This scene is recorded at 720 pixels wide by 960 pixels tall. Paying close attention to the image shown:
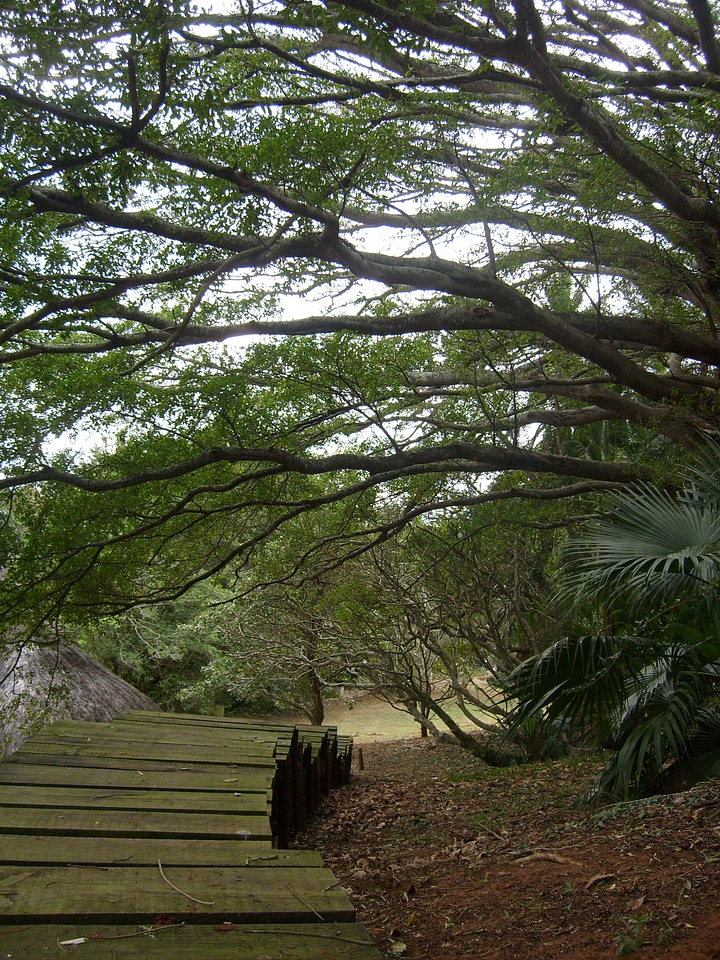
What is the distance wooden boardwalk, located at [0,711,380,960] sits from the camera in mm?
2297

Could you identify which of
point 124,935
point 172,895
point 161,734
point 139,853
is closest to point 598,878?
point 139,853

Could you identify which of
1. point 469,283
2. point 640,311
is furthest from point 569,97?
point 640,311

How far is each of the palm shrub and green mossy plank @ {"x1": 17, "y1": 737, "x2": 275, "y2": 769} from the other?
6.06ft

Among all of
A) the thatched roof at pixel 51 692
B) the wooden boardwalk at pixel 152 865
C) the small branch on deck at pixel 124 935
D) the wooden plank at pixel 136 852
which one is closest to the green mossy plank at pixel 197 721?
the thatched roof at pixel 51 692

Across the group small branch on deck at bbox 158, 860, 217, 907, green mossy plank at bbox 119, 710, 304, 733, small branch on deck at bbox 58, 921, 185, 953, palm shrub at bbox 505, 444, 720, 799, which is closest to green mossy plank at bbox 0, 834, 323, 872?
small branch on deck at bbox 158, 860, 217, 907

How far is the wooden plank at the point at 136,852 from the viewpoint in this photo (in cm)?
300

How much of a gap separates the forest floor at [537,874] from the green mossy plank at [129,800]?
1003mm

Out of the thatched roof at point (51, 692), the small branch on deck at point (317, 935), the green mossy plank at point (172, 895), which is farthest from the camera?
the thatched roof at point (51, 692)

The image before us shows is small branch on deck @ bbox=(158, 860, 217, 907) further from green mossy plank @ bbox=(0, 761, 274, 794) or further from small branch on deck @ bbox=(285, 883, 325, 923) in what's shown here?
A: green mossy plank @ bbox=(0, 761, 274, 794)

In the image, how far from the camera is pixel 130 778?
14.9 feet

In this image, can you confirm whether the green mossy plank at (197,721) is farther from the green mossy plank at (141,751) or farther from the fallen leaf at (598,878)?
the fallen leaf at (598,878)

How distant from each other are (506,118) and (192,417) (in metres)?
5.76

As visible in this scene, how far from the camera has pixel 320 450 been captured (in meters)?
8.77

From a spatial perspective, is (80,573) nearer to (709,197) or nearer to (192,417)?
(192,417)
